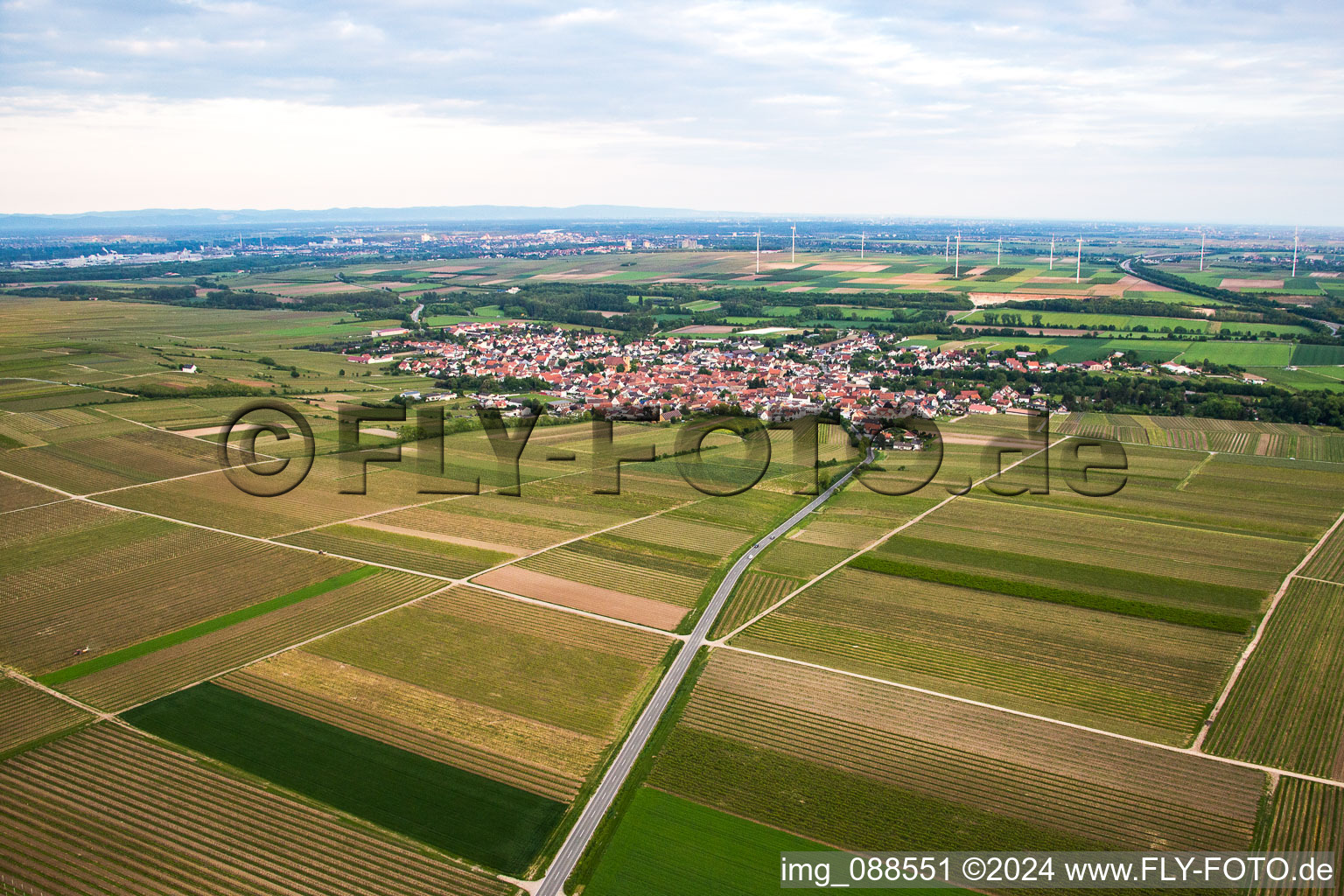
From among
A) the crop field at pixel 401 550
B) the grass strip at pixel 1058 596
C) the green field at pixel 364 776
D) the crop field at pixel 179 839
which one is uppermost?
the grass strip at pixel 1058 596

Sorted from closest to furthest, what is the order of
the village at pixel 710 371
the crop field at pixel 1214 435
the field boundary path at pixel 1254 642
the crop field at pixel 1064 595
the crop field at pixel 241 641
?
the field boundary path at pixel 1254 642
the crop field at pixel 241 641
the crop field at pixel 1064 595
the crop field at pixel 1214 435
the village at pixel 710 371

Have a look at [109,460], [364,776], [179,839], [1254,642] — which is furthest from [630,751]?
[109,460]

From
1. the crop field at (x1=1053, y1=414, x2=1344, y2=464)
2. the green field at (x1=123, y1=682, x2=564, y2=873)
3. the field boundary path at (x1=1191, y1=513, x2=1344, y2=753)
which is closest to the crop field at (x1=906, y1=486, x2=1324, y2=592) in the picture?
the field boundary path at (x1=1191, y1=513, x2=1344, y2=753)

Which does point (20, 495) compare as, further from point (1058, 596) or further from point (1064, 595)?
point (1064, 595)

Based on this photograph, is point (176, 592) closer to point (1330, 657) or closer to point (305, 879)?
point (305, 879)

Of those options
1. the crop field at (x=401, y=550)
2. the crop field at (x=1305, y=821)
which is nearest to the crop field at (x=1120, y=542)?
the crop field at (x=1305, y=821)

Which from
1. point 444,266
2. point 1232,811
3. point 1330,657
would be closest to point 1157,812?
point 1232,811

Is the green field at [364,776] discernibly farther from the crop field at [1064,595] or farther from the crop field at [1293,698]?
the crop field at [1293,698]
